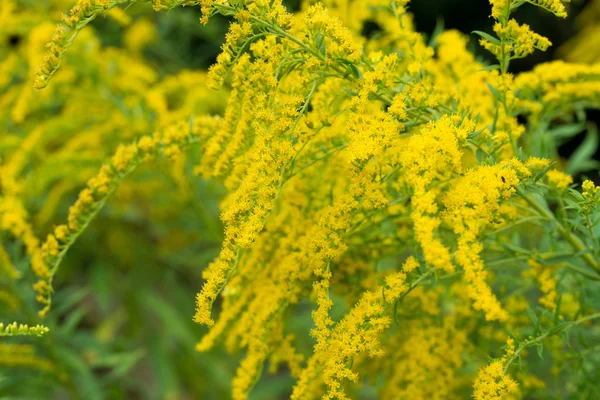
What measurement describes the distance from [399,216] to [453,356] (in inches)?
21.0

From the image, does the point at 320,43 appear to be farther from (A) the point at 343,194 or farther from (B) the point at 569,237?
(B) the point at 569,237

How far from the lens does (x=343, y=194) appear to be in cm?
176

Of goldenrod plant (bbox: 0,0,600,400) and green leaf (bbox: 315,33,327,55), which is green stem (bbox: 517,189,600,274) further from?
green leaf (bbox: 315,33,327,55)

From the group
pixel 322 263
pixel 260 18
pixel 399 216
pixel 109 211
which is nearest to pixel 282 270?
pixel 322 263

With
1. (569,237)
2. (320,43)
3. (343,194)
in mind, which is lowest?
(569,237)

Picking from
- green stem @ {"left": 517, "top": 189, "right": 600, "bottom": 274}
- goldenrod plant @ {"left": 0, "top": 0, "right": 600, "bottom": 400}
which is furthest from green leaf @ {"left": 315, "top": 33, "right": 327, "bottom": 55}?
green stem @ {"left": 517, "top": 189, "right": 600, "bottom": 274}

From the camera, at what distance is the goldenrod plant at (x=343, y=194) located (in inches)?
64.3

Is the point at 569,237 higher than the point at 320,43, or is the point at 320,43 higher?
the point at 320,43

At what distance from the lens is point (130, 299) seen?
14.8ft

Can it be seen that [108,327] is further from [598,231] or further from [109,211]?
[598,231]

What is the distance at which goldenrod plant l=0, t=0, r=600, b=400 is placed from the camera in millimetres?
1633

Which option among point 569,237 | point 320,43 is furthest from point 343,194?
point 569,237

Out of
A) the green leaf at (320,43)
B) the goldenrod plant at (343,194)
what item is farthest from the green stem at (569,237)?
the green leaf at (320,43)

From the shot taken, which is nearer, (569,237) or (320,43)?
(320,43)
